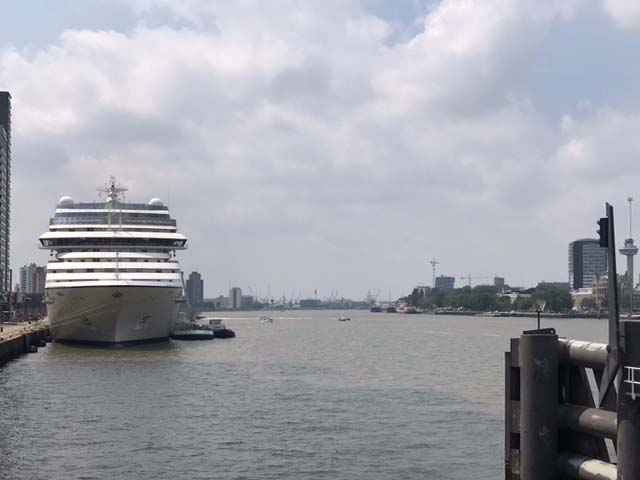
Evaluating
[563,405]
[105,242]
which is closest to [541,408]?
[563,405]

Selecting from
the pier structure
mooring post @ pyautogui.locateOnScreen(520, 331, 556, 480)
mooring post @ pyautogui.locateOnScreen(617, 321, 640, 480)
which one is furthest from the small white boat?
mooring post @ pyautogui.locateOnScreen(617, 321, 640, 480)

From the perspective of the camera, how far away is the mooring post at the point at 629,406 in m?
18.7

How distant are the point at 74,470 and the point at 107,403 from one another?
19618mm

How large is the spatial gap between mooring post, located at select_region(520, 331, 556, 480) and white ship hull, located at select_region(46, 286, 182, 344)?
7679 centimetres

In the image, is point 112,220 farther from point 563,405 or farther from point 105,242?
point 563,405

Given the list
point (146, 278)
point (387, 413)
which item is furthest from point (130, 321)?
point (387, 413)

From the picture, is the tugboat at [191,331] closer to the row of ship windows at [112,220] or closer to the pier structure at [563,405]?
the row of ship windows at [112,220]

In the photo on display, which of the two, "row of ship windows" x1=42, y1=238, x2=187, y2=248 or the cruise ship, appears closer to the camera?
the cruise ship

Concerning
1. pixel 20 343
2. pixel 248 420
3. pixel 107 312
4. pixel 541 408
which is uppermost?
pixel 107 312

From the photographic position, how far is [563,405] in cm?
2216

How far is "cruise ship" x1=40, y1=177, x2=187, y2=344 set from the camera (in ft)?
314

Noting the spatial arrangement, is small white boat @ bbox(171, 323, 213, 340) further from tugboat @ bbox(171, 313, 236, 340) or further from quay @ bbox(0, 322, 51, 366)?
quay @ bbox(0, 322, 51, 366)

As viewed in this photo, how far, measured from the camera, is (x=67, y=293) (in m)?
97.1

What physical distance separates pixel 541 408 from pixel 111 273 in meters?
82.8
